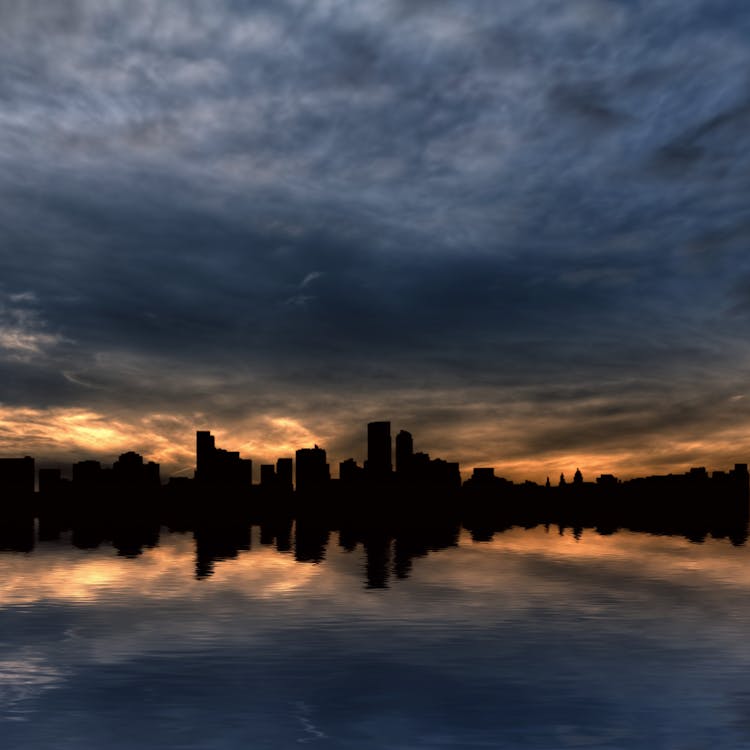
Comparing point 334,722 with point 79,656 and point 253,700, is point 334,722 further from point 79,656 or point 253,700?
point 79,656

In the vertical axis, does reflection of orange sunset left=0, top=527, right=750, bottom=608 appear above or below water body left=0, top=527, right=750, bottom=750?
above

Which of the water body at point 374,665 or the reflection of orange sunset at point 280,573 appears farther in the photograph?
the reflection of orange sunset at point 280,573

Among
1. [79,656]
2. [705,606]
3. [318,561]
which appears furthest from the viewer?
[318,561]

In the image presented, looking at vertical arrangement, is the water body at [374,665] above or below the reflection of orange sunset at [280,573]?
Answer: below

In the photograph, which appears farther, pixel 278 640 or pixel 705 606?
pixel 705 606

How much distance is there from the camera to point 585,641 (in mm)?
70812

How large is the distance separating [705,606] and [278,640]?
4351 centimetres

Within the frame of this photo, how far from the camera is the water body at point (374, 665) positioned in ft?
146

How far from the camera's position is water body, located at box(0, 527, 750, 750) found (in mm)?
44469

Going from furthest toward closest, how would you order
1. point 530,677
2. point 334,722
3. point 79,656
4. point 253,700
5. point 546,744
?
point 79,656 < point 530,677 < point 253,700 < point 334,722 < point 546,744

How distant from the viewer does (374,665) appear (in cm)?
6062

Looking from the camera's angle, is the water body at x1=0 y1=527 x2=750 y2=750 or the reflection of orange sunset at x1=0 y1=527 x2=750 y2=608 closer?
the water body at x1=0 y1=527 x2=750 y2=750

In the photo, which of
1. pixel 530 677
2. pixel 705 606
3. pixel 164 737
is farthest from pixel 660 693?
pixel 705 606

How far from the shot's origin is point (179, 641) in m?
69.6
